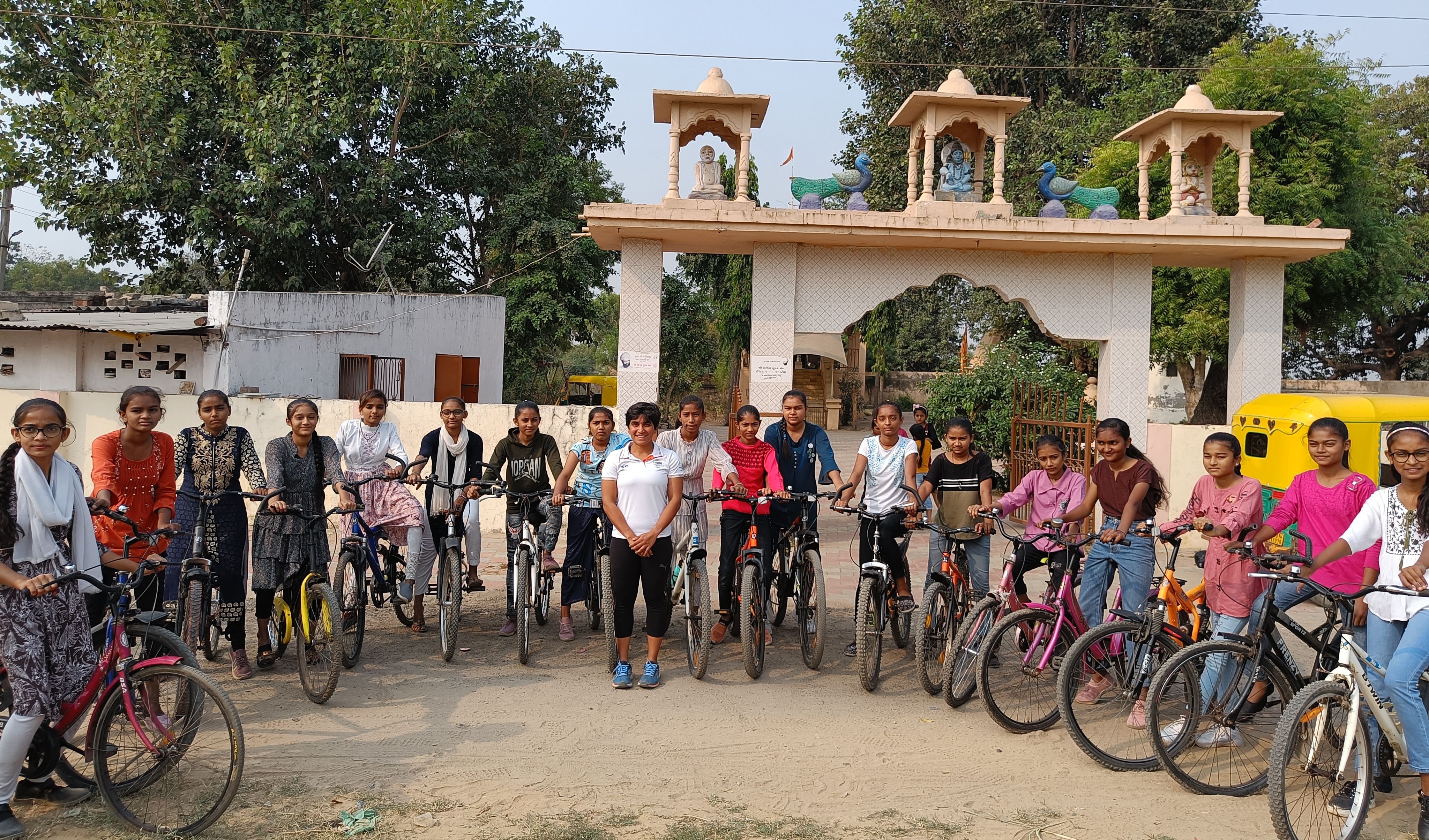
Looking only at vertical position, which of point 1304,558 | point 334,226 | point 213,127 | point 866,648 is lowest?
point 866,648

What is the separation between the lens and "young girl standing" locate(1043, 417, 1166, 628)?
5.54m

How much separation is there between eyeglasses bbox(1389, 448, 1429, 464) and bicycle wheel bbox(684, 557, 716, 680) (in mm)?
3488

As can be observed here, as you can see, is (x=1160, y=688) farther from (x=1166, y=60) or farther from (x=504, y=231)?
(x=1166, y=60)

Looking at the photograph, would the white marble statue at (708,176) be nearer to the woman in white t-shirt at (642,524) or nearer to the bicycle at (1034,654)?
the woman in white t-shirt at (642,524)

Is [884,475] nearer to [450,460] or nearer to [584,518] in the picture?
[584,518]

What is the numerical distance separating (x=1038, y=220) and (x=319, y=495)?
25.8ft

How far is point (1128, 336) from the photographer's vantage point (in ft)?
37.6

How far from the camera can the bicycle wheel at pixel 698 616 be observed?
6.06 metres

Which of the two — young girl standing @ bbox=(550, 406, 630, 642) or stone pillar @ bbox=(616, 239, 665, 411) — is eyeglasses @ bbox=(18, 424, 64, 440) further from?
stone pillar @ bbox=(616, 239, 665, 411)

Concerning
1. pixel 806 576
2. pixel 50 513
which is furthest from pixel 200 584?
pixel 806 576

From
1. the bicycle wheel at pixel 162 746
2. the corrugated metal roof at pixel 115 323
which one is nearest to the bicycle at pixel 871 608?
the bicycle wheel at pixel 162 746

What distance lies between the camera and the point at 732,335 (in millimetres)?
29328

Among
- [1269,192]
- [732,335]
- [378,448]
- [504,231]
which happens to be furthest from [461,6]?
[378,448]

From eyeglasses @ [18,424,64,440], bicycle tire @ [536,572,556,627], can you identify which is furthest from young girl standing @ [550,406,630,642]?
eyeglasses @ [18,424,64,440]
